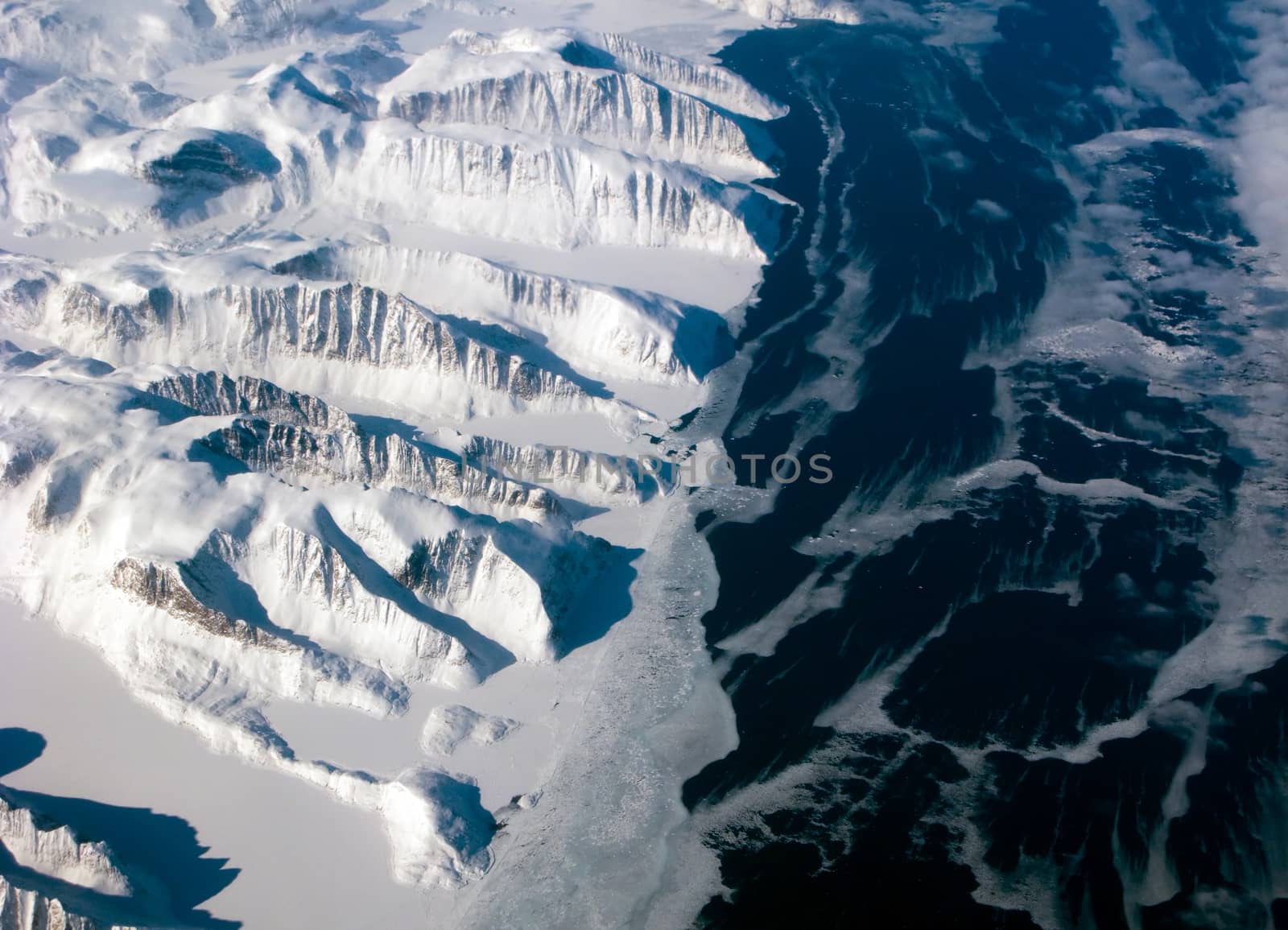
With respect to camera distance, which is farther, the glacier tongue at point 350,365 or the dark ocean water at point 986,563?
the glacier tongue at point 350,365

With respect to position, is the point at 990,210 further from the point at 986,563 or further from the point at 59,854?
the point at 59,854

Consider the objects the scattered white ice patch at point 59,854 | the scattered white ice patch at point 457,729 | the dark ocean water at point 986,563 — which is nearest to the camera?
the scattered white ice patch at point 59,854

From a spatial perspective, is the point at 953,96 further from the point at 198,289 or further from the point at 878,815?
the point at 878,815

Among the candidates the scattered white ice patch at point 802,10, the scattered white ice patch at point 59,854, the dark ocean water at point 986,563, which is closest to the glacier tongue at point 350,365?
the scattered white ice patch at point 59,854

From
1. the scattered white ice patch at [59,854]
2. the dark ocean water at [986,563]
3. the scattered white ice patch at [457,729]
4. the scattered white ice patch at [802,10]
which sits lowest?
the scattered white ice patch at [59,854]

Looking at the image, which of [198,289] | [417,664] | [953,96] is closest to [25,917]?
[417,664]

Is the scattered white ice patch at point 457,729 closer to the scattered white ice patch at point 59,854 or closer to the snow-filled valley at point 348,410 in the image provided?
the snow-filled valley at point 348,410

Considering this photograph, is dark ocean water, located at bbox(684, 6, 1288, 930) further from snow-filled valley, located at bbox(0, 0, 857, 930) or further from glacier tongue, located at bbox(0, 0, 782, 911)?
glacier tongue, located at bbox(0, 0, 782, 911)

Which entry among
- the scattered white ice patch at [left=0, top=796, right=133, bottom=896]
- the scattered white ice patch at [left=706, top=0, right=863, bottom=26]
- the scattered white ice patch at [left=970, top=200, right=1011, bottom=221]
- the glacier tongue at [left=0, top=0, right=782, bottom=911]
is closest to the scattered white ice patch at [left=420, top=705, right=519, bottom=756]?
the glacier tongue at [left=0, top=0, right=782, bottom=911]
